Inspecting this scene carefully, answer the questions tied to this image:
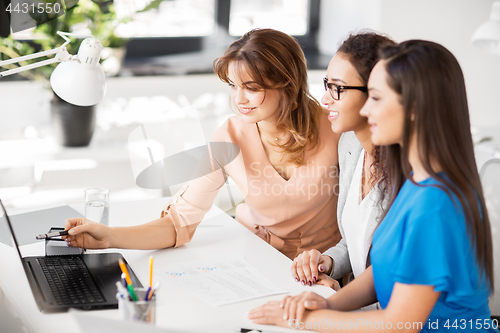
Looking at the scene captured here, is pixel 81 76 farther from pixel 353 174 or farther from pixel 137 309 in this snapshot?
pixel 353 174

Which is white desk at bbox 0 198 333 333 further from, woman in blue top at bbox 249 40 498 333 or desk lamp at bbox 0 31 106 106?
desk lamp at bbox 0 31 106 106

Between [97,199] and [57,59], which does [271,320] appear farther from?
[57,59]

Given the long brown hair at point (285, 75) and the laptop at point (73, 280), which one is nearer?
the laptop at point (73, 280)

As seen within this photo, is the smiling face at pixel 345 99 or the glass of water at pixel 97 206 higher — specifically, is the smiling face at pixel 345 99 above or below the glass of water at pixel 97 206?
above

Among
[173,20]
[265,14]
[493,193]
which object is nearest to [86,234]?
[493,193]

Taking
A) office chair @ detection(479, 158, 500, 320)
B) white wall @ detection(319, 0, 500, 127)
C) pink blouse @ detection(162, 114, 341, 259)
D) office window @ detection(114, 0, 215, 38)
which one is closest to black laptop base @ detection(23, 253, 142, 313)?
pink blouse @ detection(162, 114, 341, 259)

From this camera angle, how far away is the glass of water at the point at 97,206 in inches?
57.2

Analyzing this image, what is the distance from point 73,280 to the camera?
113 centimetres

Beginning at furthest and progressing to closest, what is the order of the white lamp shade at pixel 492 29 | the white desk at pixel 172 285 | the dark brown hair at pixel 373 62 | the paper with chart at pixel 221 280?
the white lamp shade at pixel 492 29 → the dark brown hair at pixel 373 62 → the paper with chart at pixel 221 280 → the white desk at pixel 172 285

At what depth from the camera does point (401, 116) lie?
92 centimetres

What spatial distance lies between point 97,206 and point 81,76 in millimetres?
388

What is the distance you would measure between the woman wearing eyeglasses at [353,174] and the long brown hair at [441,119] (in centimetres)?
21

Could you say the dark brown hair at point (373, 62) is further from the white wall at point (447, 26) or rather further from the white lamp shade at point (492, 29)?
the white wall at point (447, 26)

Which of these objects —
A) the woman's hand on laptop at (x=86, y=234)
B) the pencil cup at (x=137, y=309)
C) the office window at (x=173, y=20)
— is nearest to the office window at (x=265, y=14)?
the office window at (x=173, y=20)
